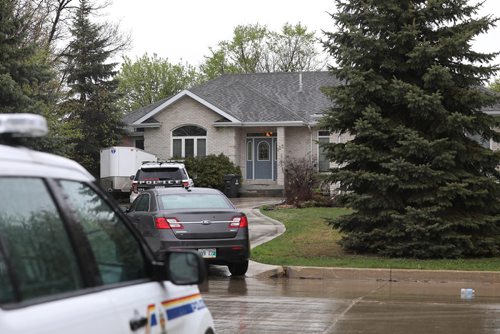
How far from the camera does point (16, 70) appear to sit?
74.0ft

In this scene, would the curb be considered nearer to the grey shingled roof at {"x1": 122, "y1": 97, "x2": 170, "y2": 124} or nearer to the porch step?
the porch step

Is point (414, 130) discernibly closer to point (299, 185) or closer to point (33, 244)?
point (33, 244)

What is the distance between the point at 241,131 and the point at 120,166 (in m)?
7.20

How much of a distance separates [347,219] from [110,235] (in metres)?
12.9

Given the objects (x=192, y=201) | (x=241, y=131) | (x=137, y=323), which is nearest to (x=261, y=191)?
(x=241, y=131)

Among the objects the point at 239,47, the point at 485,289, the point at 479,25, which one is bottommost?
the point at 485,289

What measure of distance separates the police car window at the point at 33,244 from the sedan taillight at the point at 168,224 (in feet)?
33.9

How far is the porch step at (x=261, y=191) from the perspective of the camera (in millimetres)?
37719

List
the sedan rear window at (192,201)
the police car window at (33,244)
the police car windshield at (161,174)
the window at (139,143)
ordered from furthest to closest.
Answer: the window at (139,143)
the police car windshield at (161,174)
the sedan rear window at (192,201)
the police car window at (33,244)

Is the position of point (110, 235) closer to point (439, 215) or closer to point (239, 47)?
point (439, 215)

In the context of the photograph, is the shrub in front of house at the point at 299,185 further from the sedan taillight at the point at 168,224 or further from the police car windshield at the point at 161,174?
the sedan taillight at the point at 168,224

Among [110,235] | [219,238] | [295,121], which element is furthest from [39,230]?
[295,121]

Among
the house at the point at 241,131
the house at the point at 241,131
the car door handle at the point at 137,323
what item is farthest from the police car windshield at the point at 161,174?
the car door handle at the point at 137,323

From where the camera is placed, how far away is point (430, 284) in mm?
13688
